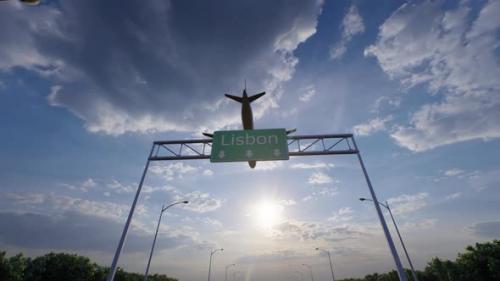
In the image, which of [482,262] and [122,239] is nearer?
[122,239]

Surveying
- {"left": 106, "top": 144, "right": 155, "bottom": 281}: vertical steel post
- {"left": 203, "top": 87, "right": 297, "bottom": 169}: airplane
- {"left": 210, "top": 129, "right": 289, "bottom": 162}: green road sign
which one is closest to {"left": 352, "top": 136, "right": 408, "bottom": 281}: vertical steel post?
{"left": 210, "top": 129, "right": 289, "bottom": 162}: green road sign

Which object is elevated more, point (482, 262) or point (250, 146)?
point (250, 146)

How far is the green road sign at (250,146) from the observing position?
1352 centimetres

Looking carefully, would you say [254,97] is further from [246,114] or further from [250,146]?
[250,146]

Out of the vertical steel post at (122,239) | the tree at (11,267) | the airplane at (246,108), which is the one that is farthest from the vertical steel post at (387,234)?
the tree at (11,267)

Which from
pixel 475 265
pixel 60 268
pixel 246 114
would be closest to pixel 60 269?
pixel 60 268

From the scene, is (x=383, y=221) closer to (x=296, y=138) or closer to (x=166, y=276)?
(x=296, y=138)

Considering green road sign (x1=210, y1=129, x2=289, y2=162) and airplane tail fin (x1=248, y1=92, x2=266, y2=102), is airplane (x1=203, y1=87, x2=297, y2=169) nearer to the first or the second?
A: airplane tail fin (x1=248, y1=92, x2=266, y2=102)

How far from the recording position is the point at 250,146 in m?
13.7

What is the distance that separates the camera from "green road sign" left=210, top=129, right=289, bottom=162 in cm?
1352

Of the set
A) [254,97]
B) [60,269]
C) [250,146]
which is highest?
[254,97]

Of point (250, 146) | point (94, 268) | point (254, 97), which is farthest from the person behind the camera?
point (94, 268)

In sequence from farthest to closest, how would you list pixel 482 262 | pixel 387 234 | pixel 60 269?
pixel 60 269
pixel 482 262
pixel 387 234

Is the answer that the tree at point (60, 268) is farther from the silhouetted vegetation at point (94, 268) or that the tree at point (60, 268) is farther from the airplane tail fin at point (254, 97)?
the airplane tail fin at point (254, 97)
